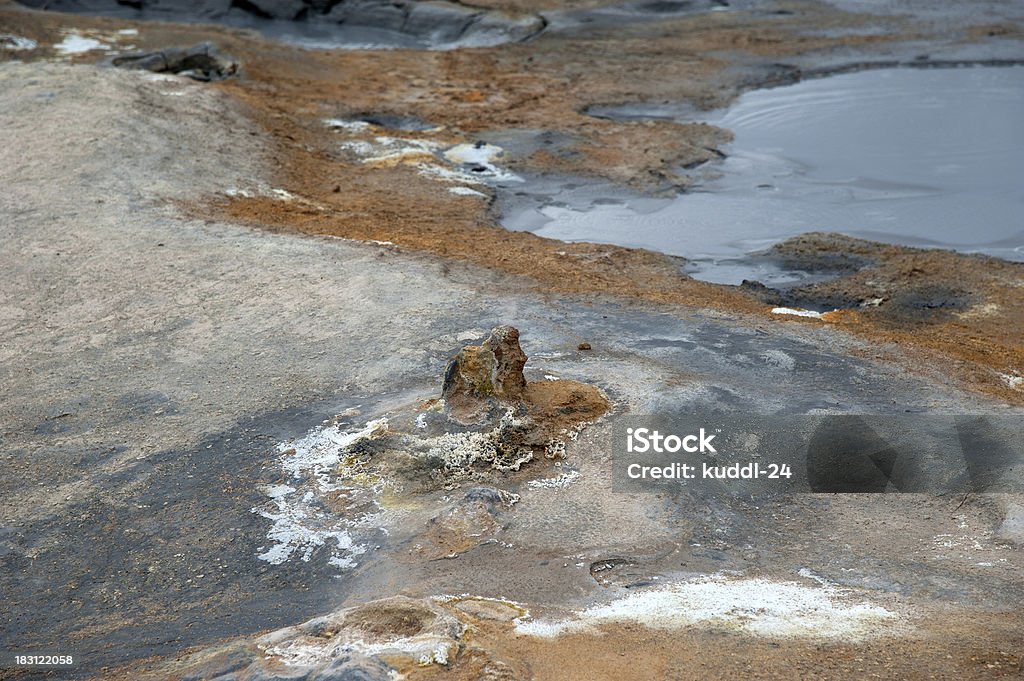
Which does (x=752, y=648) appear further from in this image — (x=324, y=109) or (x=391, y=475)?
(x=324, y=109)

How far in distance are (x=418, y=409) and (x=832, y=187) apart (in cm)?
737

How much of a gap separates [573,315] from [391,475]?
8.97 ft

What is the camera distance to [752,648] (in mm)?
4539

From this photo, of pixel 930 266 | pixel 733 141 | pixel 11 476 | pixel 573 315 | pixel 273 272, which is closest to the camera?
pixel 11 476

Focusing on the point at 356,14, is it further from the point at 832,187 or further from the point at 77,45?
the point at 832,187

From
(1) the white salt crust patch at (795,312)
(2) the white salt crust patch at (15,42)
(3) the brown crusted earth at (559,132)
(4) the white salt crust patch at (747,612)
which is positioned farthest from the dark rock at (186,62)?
(4) the white salt crust patch at (747,612)

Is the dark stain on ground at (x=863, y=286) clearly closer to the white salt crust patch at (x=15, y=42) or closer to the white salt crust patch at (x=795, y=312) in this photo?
the white salt crust patch at (x=795, y=312)

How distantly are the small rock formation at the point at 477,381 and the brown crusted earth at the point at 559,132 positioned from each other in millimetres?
2461

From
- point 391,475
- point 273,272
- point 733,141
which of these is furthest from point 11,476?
point 733,141

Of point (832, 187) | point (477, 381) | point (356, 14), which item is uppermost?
point (356, 14)

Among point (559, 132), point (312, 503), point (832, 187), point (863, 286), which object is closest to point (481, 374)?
point (312, 503)

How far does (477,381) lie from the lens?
21.0 ft

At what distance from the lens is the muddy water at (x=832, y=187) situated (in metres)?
11.0

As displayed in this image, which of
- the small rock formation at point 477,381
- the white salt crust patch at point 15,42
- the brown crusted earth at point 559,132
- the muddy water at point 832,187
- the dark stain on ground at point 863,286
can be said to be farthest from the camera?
the white salt crust patch at point 15,42
